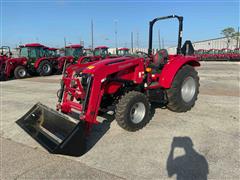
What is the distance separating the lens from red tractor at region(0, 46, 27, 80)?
517 inches

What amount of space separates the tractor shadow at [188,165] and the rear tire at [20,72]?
1251cm

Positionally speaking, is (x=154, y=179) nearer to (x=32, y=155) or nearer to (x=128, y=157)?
(x=128, y=157)

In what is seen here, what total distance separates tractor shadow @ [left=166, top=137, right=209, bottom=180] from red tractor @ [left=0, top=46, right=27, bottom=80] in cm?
1237

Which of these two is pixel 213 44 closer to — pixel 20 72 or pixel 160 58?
pixel 20 72

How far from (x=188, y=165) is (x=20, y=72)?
1316cm

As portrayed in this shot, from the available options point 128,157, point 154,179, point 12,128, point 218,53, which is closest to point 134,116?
point 128,157

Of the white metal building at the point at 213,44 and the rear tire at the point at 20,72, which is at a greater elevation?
the white metal building at the point at 213,44

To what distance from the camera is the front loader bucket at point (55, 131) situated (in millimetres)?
3041

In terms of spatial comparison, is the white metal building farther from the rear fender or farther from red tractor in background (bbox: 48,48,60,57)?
the rear fender

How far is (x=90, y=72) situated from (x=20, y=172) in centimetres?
172

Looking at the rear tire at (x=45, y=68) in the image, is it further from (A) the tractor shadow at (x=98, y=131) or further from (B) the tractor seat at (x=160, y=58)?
(B) the tractor seat at (x=160, y=58)

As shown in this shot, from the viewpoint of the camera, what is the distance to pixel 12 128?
4.52m

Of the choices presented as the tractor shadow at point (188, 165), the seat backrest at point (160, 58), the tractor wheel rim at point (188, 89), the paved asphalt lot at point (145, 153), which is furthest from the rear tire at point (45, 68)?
the tractor shadow at point (188, 165)

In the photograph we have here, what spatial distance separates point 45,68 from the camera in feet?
48.6
